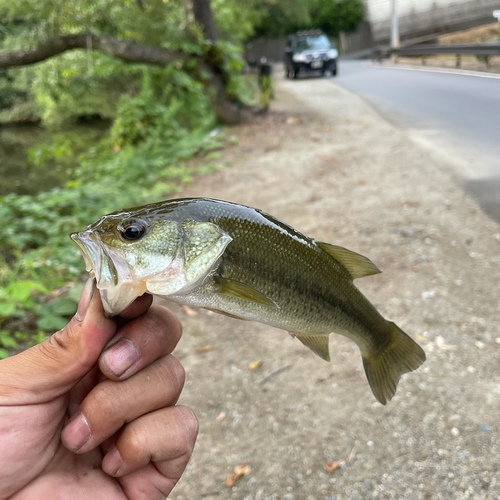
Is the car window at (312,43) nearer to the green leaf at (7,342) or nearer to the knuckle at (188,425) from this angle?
the green leaf at (7,342)

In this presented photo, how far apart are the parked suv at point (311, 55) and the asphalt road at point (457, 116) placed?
667 cm

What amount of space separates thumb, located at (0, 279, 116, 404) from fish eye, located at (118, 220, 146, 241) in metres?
0.22

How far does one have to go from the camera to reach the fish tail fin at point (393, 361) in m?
2.16

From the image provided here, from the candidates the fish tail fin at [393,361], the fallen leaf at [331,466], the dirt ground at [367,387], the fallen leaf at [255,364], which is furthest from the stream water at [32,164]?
the fish tail fin at [393,361]

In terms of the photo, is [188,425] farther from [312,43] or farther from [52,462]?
[312,43]

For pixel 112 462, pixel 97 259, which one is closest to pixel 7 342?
pixel 112 462

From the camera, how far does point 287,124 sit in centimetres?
1339

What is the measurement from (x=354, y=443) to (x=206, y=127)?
39.8 feet

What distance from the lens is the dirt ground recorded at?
10.2ft

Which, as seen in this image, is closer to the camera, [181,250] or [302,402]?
[181,250]

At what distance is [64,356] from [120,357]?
0.20 metres

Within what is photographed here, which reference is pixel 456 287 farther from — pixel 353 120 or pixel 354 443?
pixel 353 120

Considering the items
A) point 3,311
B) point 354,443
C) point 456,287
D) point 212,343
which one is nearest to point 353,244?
point 456,287

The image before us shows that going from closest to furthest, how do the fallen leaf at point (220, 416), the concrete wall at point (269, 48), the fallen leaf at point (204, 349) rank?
the fallen leaf at point (220, 416) < the fallen leaf at point (204, 349) < the concrete wall at point (269, 48)
